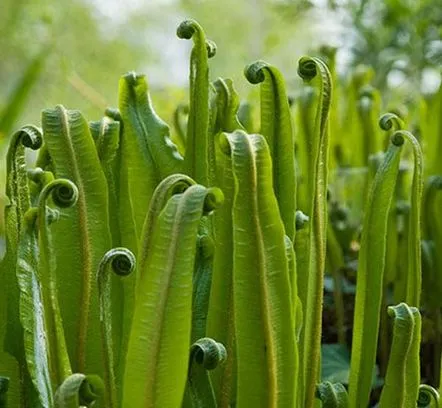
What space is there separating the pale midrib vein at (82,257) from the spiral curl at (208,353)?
6 centimetres

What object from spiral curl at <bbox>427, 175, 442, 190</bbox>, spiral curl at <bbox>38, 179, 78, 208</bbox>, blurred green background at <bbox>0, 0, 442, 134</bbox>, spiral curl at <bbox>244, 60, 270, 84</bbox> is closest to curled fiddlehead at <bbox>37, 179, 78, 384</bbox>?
spiral curl at <bbox>38, 179, 78, 208</bbox>

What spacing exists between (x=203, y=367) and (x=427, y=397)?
121mm

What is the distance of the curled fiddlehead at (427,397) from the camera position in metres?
0.42

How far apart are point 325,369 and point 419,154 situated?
255 mm

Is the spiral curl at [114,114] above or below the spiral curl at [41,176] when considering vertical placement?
above

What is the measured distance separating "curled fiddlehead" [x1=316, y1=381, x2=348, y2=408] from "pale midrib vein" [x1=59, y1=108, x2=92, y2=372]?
0.11 meters

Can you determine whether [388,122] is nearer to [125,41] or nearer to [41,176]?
[41,176]

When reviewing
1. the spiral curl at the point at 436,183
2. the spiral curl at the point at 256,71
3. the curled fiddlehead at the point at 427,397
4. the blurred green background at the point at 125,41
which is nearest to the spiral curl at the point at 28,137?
the spiral curl at the point at 256,71

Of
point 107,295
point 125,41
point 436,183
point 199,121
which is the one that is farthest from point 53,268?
point 125,41

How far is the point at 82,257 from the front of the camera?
42cm

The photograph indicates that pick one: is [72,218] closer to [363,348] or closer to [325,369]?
[363,348]

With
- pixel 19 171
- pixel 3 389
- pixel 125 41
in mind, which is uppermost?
pixel 125 41

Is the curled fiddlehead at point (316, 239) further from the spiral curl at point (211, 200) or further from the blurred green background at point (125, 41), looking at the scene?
the blurred green background at point (125, 41)

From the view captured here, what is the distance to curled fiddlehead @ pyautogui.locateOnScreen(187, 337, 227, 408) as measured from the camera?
1.23 ft
